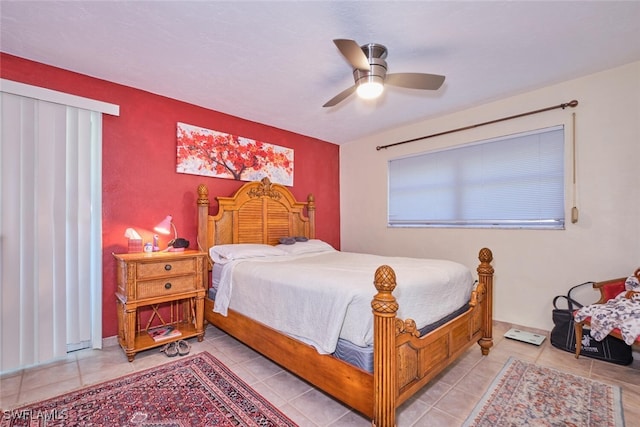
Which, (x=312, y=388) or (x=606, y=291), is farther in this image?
(x=606, y=291)

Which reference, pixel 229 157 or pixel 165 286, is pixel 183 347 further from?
pixel 229 157

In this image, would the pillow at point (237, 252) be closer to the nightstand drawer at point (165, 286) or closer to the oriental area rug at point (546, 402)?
the nightstand drawer at point (165, 286)

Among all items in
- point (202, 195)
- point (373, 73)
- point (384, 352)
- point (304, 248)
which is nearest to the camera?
point (384, 352)

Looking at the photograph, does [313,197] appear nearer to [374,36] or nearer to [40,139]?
[374,36]

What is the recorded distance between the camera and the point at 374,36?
2.07 m

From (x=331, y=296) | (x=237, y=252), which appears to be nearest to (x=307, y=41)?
(x=331, y=296)

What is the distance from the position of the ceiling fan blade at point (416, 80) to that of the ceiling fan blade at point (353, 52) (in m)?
0.27

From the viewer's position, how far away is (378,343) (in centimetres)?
147

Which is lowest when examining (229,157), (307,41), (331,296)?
(331,296)

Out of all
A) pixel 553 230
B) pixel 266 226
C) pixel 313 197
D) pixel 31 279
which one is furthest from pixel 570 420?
pixel 31 279

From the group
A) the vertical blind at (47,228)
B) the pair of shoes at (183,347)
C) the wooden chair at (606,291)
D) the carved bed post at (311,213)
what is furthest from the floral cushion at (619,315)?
the vertical blind at (47,228)

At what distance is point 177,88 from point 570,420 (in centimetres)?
394

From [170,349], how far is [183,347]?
0.34ft

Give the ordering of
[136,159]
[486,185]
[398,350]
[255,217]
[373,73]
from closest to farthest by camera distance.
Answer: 1. [398,350]
2. [373,73]
3. [136,159]
4. [486,185]
5. [255,217]
